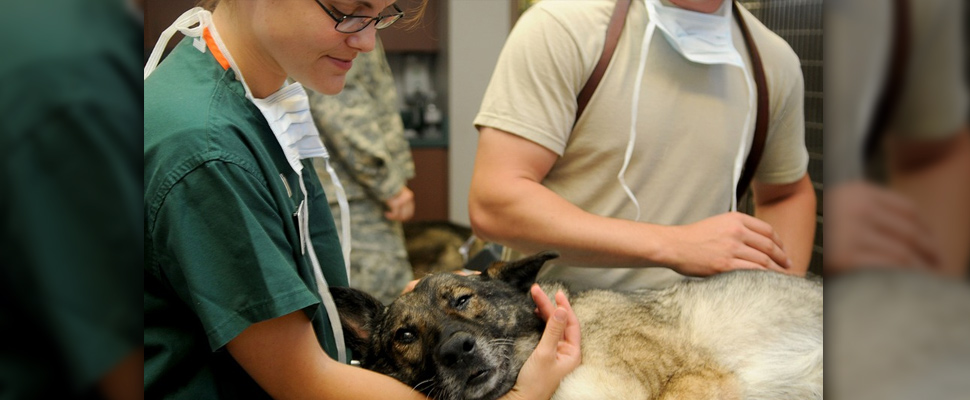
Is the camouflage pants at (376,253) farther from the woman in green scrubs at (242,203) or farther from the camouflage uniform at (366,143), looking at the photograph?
the woman in green scrubs at (242,203)

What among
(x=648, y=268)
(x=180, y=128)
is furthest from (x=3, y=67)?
(x=648, y=268)

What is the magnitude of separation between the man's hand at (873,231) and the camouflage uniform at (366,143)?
110 cm

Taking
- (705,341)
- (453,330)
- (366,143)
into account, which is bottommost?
(705,341)

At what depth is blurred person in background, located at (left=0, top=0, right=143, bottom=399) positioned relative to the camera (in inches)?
18.8

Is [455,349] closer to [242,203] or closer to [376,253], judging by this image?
[376,253]

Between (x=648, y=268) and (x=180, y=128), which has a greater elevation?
(x=180, y=128)

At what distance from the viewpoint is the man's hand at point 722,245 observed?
5.41 ft

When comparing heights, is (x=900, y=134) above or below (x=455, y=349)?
above

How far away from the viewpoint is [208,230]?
111 centimetres

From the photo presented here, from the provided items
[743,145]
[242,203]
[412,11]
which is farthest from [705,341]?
[242,203]

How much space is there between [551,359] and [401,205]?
434 millimetres

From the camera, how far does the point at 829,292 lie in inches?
20.0

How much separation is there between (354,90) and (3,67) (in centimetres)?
106

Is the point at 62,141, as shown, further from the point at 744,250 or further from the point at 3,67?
the point at 744,250
